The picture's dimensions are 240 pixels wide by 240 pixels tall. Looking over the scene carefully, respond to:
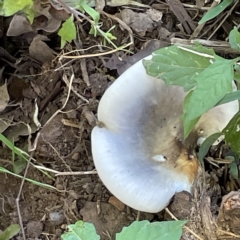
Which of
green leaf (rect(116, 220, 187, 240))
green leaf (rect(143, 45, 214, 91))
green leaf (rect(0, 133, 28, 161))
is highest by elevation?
green leaf (rect(143, 45, 214, 91))

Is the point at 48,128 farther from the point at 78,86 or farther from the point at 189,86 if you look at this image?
the point at 189,86

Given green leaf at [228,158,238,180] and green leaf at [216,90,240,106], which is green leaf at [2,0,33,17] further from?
green leaf at [228,158,238,180]

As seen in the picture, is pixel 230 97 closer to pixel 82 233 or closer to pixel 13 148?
pixel 82 233

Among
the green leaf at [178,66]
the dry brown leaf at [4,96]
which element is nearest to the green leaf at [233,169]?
the green leaf at [178,66]

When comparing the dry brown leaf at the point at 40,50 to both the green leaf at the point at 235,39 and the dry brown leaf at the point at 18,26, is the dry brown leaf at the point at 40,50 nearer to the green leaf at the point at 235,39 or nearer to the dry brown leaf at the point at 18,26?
the dry brown leaf at the point at 18,26

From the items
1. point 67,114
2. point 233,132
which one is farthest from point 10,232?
point 233,132

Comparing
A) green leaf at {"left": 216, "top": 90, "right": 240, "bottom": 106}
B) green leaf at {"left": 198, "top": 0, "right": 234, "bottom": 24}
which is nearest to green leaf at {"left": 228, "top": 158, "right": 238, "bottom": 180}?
green leaf at {"left": 216, "top": 90, "right": 240, "bottom": 106}
